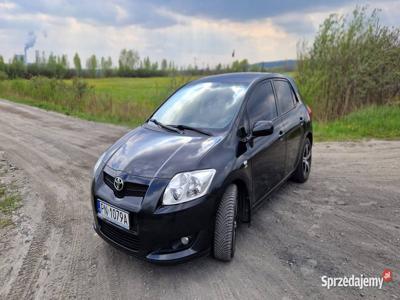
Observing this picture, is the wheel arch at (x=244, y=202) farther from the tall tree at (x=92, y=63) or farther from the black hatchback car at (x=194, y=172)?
the tall tree at (x=92, y=63)

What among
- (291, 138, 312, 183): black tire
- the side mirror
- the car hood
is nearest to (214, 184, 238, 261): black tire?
the car hood

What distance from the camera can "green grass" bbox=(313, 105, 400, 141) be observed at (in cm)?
845

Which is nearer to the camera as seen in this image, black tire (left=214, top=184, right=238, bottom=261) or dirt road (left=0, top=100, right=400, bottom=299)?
dirt road (left=0, top=100, right=400, bottom=299)

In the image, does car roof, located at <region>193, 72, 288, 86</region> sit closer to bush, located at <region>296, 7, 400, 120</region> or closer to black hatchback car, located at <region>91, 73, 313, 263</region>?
black hatchback car, located at <region>91, 73, 313, 263</region>

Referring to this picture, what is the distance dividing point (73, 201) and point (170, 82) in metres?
10.1

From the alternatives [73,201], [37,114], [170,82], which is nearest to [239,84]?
[73,201]

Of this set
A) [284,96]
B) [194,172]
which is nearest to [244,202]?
[194,172]

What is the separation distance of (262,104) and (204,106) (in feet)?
2.44

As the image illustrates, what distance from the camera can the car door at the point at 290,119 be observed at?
422 centimetres

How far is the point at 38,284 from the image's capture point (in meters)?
2.71

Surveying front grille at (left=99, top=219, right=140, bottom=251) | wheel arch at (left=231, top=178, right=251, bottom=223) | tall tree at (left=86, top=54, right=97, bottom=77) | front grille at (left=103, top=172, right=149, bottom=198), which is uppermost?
tall tree at (left=86, top=54, right=97, bottom=77)

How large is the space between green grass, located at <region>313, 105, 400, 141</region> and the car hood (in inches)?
240

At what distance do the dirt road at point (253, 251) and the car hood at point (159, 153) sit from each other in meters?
0.96

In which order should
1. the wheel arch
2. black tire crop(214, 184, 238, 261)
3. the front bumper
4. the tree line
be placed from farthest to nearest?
the tree line
the wheel arch
black tire crop(214, 184, 238, 261)
the front bumper
